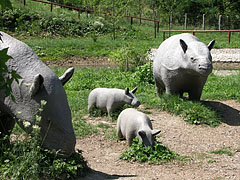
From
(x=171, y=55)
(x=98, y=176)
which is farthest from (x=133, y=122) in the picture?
(x=171, y=55)

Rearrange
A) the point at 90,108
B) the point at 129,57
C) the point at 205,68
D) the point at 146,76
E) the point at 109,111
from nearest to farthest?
the point at 205,68
the point at 109,111
the point at 90,108
the point at 146,76
the point at 129,57

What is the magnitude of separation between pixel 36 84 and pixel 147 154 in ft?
7.72

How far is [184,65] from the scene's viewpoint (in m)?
7.97

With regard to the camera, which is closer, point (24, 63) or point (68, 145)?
point (68, 145)

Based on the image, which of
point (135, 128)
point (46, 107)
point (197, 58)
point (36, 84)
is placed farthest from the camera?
point (197, 58)

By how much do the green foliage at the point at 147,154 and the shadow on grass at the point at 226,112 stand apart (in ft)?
9.03

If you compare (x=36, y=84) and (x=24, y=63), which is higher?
(x=24, y=63)

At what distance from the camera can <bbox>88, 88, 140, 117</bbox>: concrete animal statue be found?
779 cm

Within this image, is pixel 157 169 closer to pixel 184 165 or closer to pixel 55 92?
pixel 184 165

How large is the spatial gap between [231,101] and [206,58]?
257 cm

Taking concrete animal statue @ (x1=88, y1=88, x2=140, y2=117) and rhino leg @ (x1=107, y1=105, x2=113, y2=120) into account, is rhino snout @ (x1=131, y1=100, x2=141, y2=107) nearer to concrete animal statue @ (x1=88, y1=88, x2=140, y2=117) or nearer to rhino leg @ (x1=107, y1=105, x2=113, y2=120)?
concrete animal statue @ (x1=88, y1=88, x2=140, y2=117)

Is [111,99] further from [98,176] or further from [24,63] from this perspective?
[24,63]

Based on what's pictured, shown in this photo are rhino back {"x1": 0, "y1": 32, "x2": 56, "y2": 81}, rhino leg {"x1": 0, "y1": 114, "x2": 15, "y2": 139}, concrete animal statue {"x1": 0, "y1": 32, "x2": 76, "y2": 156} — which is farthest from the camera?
rhino leg {"x1": 0, "y1": 114, "x2": 15, "y2": 139}

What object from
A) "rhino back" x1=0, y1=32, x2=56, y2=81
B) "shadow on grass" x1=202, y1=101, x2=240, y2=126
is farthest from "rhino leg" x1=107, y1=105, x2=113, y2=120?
"rhino back" x1=0, y1=32, x2=56, y2=81
